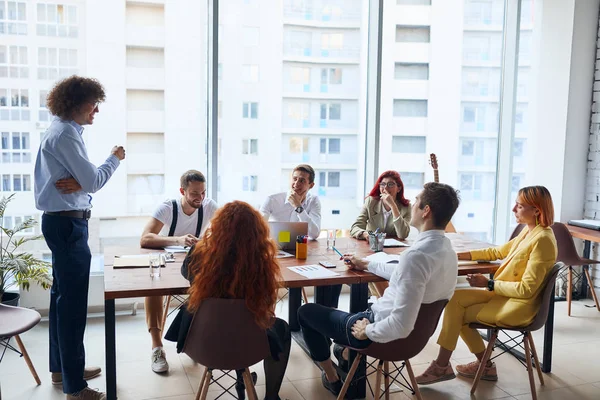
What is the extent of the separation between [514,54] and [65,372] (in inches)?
176

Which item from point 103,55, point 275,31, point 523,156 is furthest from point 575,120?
point 103,55

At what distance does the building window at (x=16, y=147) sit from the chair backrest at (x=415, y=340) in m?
2.80

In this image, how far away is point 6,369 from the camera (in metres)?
3.29

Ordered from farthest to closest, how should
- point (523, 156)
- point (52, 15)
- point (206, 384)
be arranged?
point (523, 156), point (52, 15), point (206, 384)

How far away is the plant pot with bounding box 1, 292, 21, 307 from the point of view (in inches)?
146

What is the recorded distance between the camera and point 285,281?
2.73m

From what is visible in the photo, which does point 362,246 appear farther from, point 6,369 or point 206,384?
point 6,369

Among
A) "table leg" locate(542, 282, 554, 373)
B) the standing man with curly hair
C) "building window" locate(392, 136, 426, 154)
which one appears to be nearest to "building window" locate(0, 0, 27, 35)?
the standing man with curly hair

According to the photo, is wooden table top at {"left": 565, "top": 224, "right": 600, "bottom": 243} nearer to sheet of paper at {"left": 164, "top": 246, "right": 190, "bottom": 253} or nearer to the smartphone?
the smartphone

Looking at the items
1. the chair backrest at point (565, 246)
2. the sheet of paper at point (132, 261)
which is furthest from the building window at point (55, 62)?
the chair backrest at point (565, 246)

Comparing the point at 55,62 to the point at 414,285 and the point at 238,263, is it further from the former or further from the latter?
the point at 414,285

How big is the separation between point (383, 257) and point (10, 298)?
7.90 ft

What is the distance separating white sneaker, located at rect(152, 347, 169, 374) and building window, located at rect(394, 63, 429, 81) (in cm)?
294

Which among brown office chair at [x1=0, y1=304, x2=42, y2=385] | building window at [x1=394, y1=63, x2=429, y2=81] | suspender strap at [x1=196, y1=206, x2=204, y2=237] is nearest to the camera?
brown office chair at [x1=0, y1=304, x2=42, y2=385]
